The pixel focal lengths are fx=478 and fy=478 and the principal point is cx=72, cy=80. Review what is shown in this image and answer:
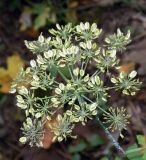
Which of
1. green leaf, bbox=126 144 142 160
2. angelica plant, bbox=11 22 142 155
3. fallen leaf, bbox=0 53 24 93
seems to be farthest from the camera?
fallen leaf, bbox=0 53 24 93

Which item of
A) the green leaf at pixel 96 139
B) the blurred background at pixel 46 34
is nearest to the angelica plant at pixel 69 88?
the blurred background at pixel 46 34

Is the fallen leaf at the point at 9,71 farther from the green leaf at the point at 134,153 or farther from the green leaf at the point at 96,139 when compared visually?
the green leaf at the point at 134,153

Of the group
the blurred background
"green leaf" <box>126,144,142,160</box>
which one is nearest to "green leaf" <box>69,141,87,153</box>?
the blurred background

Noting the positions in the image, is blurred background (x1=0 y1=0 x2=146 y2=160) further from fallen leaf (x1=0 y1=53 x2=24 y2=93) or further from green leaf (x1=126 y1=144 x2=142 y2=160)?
green leaf (x1=126 y1=144 x2=142 y2=160)

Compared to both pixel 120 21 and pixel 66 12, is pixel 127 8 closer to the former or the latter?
pixel 120 21

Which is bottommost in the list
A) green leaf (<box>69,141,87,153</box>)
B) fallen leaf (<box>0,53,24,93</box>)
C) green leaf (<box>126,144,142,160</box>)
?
green leaf (<box>126,144,142,160</box>)

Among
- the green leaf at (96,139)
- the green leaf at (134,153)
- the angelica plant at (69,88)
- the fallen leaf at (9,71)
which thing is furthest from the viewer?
the fallen leaf at (9,71)

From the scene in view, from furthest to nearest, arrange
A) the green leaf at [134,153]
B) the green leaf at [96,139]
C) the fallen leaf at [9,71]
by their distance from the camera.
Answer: the fallen leaf at [9,71] < the green leaf at [96,139] < the green leaf at [134,153]

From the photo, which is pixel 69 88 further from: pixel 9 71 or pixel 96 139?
pixel 9 71

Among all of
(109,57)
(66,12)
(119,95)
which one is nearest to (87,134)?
(119,95)

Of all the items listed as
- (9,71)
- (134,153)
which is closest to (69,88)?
(134,153)
